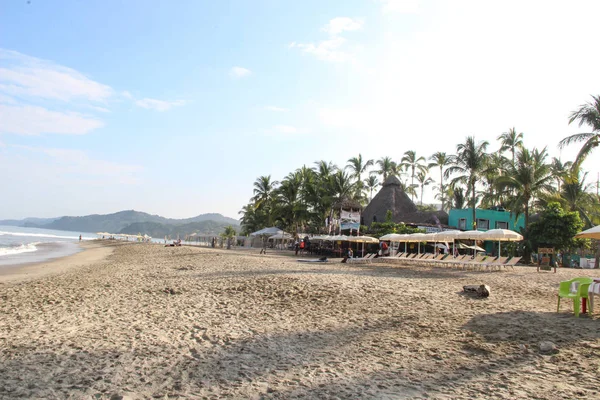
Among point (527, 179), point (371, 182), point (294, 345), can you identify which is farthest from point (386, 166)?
point (294, 345)

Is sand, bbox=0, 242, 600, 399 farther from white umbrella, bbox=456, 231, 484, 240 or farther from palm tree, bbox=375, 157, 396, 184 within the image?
palm tree, bbox=375, 157, 396, 184

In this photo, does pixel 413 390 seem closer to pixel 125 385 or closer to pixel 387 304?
pixel 125 385

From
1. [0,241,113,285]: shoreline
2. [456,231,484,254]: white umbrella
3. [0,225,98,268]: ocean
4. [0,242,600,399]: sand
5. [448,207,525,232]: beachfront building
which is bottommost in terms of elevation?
[0,225,98,268]: ocean

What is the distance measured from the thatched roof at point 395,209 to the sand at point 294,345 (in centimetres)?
2462

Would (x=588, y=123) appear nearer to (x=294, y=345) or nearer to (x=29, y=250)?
→ (x=294, y=345)

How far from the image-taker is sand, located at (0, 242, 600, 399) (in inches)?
153

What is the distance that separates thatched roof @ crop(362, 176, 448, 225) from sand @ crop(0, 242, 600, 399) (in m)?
24.6

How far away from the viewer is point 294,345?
5305 mm

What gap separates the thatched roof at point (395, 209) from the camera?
110ft

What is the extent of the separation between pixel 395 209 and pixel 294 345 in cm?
3099

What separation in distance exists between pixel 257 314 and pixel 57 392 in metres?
3.65

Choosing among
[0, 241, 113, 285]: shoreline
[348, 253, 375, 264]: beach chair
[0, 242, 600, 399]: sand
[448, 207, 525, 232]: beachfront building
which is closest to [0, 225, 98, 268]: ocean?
[0, 241, 113, 285]: shoreline

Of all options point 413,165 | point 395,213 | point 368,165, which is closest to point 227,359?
point 395,213

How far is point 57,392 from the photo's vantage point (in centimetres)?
376
